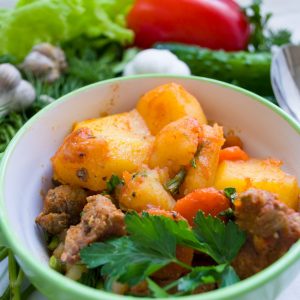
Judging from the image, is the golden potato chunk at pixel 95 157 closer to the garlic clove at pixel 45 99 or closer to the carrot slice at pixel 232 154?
the carrot slice at pixel 232 154

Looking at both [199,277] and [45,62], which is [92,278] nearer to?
[199,277]

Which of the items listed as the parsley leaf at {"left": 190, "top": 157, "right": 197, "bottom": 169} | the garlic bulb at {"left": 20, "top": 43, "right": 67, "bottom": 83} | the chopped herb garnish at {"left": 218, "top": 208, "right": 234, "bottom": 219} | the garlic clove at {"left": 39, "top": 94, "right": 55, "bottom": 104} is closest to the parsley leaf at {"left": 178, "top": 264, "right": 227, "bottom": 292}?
the chopped herb garnish at {"left": 218, "top": 208, "right": 234, "bottom": 219}

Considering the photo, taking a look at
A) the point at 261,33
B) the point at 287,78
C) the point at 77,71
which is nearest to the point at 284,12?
the point at 261,33

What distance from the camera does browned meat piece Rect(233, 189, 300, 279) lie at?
75 centimetres

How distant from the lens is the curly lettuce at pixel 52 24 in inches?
65.7

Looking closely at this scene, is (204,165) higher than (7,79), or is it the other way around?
(204,165)

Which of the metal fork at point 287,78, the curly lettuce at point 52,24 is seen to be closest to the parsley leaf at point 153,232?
the metal fork at point 287,78

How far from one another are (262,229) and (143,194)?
0.24m

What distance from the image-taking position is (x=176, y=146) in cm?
93

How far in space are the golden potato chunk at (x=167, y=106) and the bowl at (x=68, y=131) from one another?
6 centimetres

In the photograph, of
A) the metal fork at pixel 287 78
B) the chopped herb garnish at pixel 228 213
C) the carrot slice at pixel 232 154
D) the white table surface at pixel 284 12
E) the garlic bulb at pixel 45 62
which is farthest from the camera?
the white table surface at pixel 284 12

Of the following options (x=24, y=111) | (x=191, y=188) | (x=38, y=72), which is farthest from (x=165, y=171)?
(x=38, y=72)

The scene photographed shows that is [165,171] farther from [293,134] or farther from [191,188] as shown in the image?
[293,134]

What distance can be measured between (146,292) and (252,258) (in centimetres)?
18
